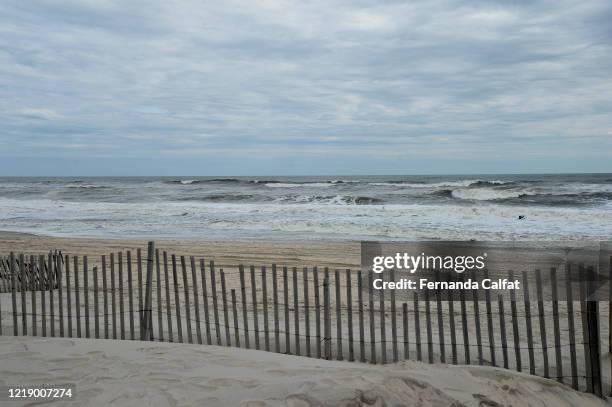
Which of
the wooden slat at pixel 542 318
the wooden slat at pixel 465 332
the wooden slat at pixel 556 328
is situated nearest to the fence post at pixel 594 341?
the wooden slat at pixel 556 328

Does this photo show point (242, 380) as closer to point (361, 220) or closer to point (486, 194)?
point (361, 220)

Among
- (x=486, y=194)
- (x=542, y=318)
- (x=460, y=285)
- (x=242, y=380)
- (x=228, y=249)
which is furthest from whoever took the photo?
(x=486, y=194)

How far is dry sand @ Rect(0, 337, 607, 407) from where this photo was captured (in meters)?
3.88

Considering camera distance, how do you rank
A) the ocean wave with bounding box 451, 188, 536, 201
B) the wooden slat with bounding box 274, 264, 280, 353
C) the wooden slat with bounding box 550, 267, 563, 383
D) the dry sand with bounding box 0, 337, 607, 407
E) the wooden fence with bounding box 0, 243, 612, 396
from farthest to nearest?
the ocean wave with bounding box 451, 188, 536, 201
the wooden slat with bounding box 274, 264, 280, 353
the wooden fence with bounding box 0, 243, 612, 396
the wooden slat with bounding box 550, 267, 563, 383
the dry sand with bounding box 0, 337, 607, 407

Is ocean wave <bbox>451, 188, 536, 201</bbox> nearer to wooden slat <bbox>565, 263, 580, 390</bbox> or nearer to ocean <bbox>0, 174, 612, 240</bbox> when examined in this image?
ocean <bbox>0, 174, 612, 240</bbox>

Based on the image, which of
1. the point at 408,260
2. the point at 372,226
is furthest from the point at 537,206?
the point at 408,260

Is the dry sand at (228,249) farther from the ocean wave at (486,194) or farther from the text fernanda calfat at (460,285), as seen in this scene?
the ocean wave at (486,194)

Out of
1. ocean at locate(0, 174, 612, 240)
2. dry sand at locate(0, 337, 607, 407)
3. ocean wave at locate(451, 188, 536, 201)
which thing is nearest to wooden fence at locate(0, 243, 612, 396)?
dry sand at locate(0, 337, 607, 407)

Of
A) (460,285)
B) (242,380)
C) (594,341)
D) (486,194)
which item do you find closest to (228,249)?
(460,285)

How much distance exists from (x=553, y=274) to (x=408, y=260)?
811 centimetres

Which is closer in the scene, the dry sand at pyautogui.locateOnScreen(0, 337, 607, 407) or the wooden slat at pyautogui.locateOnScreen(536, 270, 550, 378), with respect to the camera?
the dry sand at pyautogui.locateOnScreen(0, 337, 607, 407)

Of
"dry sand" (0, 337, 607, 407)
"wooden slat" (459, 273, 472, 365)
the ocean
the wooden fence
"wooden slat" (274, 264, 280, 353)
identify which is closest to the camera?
"dry sand" (0, 337, 607, 407)

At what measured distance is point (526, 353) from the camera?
6332 mm

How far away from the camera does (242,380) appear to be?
4582 millimetres
